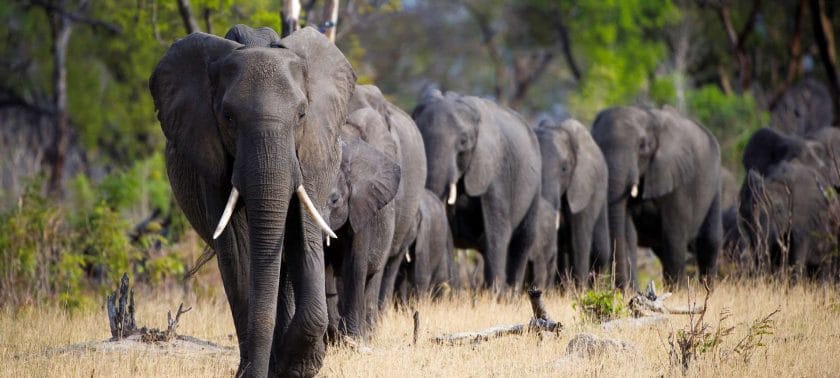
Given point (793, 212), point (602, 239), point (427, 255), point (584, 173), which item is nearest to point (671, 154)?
point (602, 239)

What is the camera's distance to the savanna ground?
8461 millimetres

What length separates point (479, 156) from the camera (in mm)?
13750

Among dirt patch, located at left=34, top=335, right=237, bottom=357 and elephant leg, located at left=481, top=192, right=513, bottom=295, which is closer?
dirt patch, located at left=34, top=335, right=237, bottom=357

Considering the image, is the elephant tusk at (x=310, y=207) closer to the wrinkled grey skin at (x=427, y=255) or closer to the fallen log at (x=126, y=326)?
the fallen log at (x=126, y=326)

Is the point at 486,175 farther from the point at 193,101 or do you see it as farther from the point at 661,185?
the point at 193,101

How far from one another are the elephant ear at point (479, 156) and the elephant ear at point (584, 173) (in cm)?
176

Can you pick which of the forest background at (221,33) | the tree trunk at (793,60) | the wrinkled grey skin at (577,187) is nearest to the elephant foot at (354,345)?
the forest background at (221,33)

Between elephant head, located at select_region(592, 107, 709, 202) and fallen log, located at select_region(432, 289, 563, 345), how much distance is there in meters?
6.52

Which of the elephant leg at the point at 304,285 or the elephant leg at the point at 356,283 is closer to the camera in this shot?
the elephant leg at the point at 304,285

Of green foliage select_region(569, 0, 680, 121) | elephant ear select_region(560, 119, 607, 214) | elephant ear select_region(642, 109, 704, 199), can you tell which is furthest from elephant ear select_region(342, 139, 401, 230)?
green foliage select_region(569, 0, 680, 121)

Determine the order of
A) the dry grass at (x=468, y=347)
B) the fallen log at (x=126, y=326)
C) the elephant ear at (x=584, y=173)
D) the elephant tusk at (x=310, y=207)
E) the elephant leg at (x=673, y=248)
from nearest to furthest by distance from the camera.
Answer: the elephant tusk at (x=310, y=207) → the dry grass at (x=468, y=347) → the fallen log at (x=126, y=326) → the elephant ear at (x=584, y=173) → the elephant leg at (x=673, y=248)

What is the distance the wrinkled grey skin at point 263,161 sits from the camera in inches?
279

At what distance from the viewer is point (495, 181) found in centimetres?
1402

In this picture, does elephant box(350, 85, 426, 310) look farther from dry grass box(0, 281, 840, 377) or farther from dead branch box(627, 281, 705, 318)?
dead branch box(627, 281, 705, 318)
